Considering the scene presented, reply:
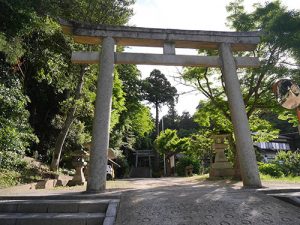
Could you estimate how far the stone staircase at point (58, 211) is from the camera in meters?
4.28

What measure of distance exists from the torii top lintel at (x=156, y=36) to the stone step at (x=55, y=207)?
4962 millimetres

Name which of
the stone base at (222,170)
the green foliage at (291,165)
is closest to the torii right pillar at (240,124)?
the stone base at (222,170)

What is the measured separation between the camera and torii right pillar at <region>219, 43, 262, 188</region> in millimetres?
6969

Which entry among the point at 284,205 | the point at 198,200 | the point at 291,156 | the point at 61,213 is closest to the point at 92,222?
the point at 61,213

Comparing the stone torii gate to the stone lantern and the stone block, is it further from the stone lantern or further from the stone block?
the stone block

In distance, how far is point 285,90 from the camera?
4512 mm

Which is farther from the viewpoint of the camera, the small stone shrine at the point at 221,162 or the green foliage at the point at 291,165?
the green foliage at the point at 291,165

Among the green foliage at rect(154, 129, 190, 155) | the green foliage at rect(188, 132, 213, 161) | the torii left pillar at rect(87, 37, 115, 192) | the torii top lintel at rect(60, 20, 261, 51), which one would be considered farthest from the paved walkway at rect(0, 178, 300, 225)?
the green foliage at rect(154, 129, 190, 155)

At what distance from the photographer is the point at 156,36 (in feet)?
26.9

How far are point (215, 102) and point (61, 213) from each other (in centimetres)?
986

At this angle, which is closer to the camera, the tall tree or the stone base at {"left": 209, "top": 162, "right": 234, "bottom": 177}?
the stone base at {"left": 209, "top": 162, "right": 234, "bottom": 177}

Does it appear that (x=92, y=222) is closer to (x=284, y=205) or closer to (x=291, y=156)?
(x=284, y=205)

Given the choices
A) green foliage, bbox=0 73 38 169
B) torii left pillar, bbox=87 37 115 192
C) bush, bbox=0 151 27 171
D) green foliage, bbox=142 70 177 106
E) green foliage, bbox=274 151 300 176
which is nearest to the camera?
torii left pillar, bbox=87 37 115 192

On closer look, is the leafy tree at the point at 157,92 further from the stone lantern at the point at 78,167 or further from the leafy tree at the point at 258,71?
the stone lantern at the point at 78,167
